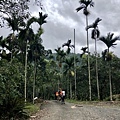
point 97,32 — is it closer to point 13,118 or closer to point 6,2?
point 13,118

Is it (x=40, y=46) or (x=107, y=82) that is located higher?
(x=40, y=46)

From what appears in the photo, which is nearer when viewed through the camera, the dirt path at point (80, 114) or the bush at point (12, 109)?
the dirt path at point (80, 114)

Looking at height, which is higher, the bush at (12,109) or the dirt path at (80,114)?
the bush at (12,109)

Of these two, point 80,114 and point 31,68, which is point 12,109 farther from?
point 31,68

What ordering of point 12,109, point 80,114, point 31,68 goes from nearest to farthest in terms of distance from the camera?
point 12,109 < point 80,114 < point 31,68

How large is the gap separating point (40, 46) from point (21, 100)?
24880mm

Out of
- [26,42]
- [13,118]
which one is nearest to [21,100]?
[13,118]

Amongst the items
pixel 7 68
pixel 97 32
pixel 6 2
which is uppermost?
pixel 97 32

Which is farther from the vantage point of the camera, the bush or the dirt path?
the bush

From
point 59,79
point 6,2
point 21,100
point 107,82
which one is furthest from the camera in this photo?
point 59,79

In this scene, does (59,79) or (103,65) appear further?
(59,79)

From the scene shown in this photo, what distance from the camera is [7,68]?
602 inches

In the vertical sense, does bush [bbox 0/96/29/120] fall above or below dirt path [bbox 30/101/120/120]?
above

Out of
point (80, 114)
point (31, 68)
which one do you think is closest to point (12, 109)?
point (80, 114)
